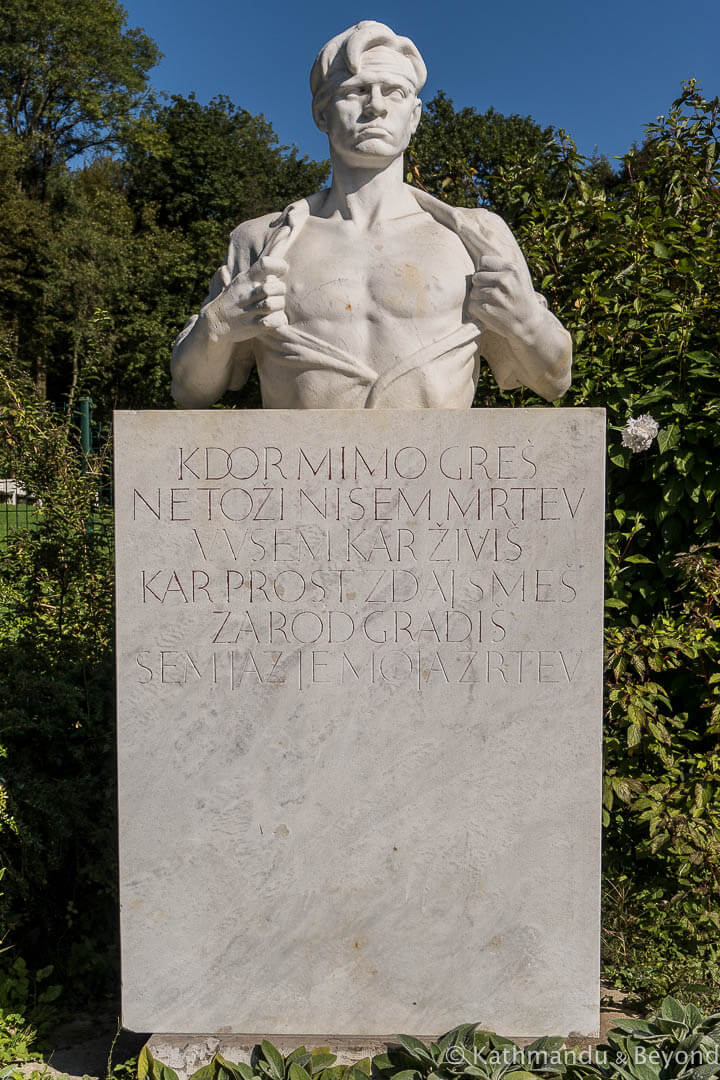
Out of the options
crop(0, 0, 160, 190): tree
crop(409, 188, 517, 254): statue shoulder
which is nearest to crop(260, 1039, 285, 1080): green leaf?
crop(409, 188, 517, 254): statue shoulder

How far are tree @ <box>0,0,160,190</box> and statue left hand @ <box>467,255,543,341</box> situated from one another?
2665 cm

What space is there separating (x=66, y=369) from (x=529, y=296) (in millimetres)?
23778

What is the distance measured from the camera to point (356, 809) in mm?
2943

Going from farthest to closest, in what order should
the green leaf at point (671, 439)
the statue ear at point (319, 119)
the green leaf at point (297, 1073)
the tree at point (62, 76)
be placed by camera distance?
the tree at point (62, 76) → the green leaf at point (671, 439) → the statue ear at point (319, 119) → the green leaf at point (297, 1073)

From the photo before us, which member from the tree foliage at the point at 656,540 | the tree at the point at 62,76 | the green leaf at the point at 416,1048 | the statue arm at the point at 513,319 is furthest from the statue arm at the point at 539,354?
the tree at the point at 62,76

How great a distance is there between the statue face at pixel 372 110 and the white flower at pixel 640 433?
1.63 m

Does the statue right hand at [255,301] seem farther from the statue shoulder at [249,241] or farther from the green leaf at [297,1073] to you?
the green leaf at [297,1073]

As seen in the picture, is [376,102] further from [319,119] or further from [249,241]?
[249,241]

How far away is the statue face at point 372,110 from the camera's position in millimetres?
3158

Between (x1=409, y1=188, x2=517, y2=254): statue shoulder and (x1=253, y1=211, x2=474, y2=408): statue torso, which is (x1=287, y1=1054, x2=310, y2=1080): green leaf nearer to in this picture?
(x1=253, y1=211, x2=474, y2=408): statue torso

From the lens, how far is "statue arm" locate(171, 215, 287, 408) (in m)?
3.06

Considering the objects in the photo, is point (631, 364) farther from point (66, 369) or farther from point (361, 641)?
point (66, 369)

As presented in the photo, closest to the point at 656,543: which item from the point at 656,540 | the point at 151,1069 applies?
the point at 656,540

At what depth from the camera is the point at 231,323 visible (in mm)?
3096
